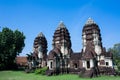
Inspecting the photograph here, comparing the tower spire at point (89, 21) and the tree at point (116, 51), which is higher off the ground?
the tower spire at point (89, 21)

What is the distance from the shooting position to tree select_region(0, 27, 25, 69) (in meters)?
46.6

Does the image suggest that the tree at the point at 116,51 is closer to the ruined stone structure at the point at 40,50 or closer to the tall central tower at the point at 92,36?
the tall central tower at the point at 92,36

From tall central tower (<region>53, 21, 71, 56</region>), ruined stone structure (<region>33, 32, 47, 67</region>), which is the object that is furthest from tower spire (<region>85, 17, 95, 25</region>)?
ruined stone structure (<region>33, 32, 47, 67</region>)

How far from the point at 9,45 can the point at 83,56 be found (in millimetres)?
21648

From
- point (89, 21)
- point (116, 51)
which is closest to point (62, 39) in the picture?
point (89, 21)

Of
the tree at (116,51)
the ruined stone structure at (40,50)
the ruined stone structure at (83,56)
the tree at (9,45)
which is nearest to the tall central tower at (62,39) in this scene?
the ruined stone structure at (83,56)

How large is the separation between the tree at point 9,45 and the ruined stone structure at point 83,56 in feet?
19.8

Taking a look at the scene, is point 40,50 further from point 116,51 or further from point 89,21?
point 116,51

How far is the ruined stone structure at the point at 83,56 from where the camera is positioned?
115ft

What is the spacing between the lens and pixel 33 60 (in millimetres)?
47781

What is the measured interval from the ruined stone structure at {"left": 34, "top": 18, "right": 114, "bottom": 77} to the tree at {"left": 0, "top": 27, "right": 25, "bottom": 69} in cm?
603

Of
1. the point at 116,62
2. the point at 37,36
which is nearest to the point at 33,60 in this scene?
the point at 37,36

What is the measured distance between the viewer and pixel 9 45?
48219 millimetres

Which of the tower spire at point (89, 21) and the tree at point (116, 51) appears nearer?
the tower spire at point (89, 21)
